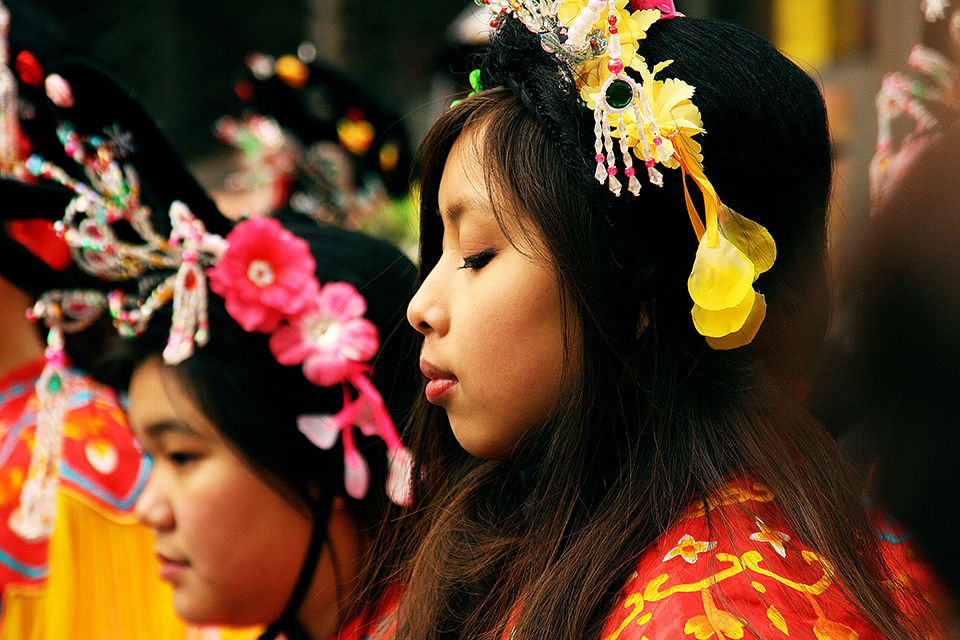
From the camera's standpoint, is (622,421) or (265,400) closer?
(622,421)

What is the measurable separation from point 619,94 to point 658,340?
0.98 feet

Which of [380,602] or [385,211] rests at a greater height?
[380,602]

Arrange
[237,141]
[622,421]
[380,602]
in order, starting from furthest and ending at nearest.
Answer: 1. [237,141]
2. [380,602]
3. [622,421]

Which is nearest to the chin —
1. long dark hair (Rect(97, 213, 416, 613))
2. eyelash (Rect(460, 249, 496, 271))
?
eyelash (Rect(460, 249, 496, 271))

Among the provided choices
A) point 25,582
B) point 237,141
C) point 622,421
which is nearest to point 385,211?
point 237,141

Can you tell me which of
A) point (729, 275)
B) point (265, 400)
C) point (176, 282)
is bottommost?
point (265, 400)

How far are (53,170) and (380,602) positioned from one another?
100cm

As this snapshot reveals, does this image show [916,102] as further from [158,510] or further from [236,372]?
[158,510]

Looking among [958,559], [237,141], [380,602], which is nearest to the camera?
[958,559]

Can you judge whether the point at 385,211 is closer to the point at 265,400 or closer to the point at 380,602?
the point at 265,400

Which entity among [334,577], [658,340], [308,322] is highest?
[658,340]

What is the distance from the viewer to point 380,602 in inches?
64.5

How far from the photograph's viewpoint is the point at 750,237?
1.19m

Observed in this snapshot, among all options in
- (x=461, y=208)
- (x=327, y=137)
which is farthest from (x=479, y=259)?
(x=327, y=137)
